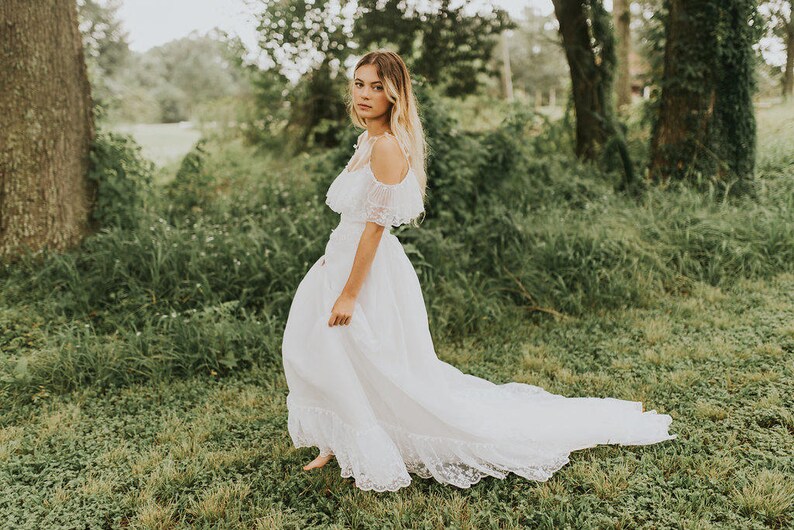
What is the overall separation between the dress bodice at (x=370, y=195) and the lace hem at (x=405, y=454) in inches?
38.6

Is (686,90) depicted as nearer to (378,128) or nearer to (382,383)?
(378,128)

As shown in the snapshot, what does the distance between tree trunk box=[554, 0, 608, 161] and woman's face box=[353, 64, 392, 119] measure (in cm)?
696

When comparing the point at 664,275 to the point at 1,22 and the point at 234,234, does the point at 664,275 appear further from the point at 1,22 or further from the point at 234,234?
the point at 1,22

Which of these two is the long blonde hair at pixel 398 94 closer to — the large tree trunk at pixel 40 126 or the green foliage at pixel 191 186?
the large tree trunk at pixel 40 126

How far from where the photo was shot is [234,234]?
6.00 m

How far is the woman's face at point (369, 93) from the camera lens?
2.68 meters

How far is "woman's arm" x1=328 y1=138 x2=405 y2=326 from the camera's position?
267 cm

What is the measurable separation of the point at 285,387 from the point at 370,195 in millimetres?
1982

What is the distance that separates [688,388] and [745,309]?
1.62m

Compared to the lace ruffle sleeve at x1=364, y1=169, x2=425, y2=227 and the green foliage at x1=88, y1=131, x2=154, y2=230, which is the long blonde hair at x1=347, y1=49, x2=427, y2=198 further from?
the green foliage at x1=88, y1=131, x2=154, y2=230

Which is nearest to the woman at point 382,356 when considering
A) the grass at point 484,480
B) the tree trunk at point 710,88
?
the grass at point 484,480

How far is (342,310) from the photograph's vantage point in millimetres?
2750

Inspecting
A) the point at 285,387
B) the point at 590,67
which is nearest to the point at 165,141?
the point at 590,67

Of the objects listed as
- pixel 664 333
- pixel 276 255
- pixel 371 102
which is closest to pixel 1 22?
pixel 276 255
